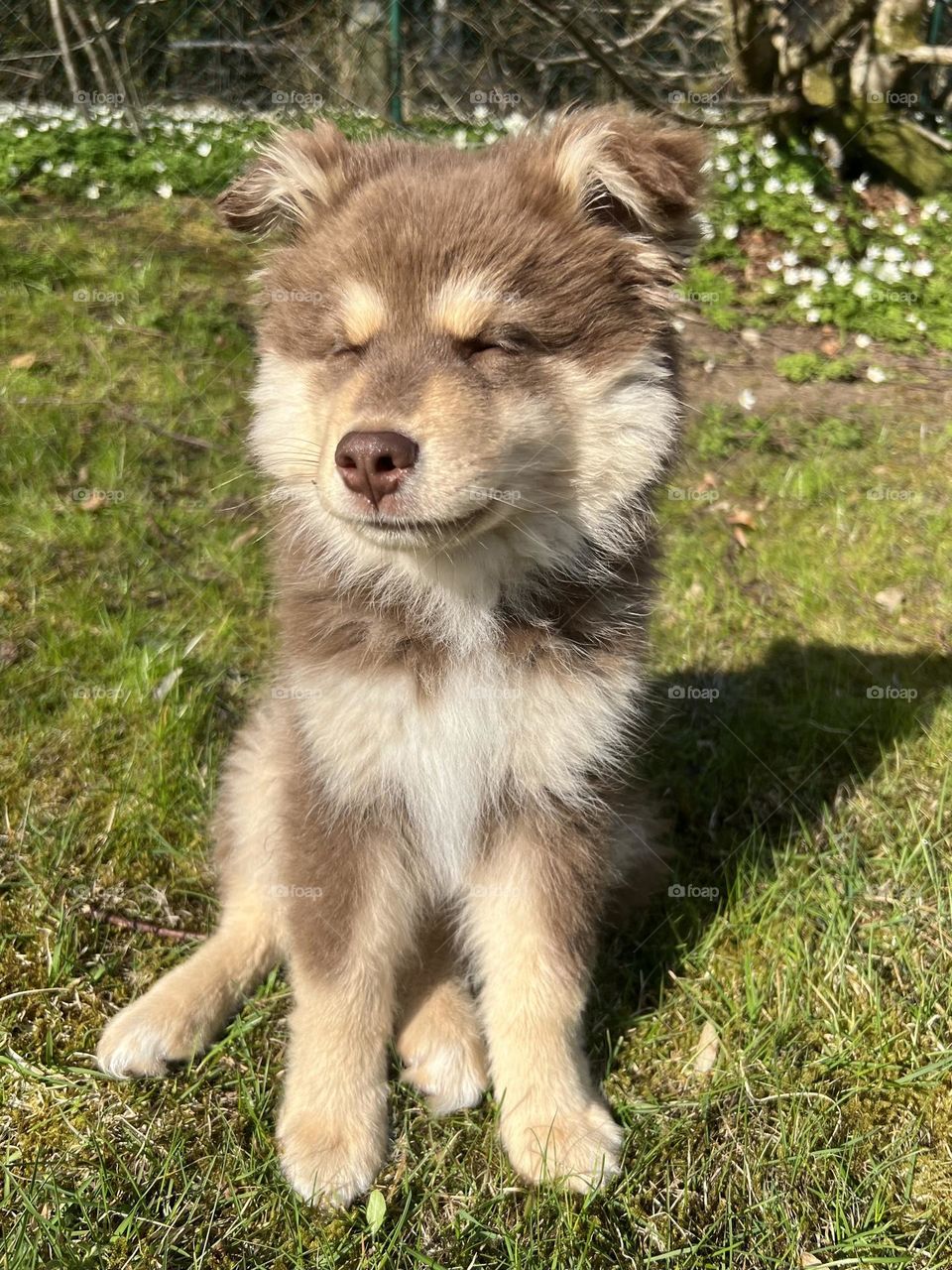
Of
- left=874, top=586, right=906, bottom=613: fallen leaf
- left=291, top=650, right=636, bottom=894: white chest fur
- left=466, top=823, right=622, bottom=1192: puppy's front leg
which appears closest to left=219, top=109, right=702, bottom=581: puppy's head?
left=291, top=650, right=636, bottom=894: white chest fur

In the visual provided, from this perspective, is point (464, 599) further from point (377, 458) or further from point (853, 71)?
point (853, 71)

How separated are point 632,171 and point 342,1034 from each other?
2.08 metres

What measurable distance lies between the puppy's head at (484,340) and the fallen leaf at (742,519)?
299 cm

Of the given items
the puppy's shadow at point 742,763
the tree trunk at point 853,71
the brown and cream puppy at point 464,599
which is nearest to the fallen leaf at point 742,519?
the puppy's shadow at point 742,763

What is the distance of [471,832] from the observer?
2.44 m

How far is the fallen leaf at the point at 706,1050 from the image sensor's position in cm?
260

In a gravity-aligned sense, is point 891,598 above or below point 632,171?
below

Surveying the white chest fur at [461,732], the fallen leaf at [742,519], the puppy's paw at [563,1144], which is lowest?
the fallen leaf at [742,519]

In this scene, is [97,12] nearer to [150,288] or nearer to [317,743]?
[150,288]

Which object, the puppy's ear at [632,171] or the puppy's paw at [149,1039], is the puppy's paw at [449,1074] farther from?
the puppy's ear at [632,171]

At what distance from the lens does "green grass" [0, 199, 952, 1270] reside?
2219mm

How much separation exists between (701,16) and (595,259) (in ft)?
14.4

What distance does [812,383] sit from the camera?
602 cm

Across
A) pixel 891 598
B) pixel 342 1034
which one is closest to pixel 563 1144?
pixel 342 1034
